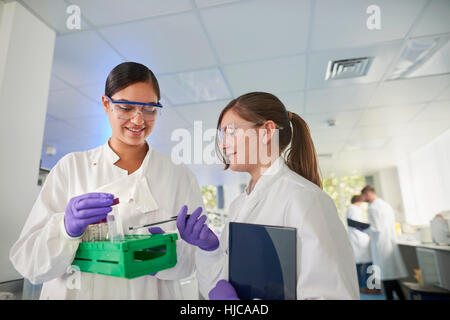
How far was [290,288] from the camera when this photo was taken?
0.63 metres

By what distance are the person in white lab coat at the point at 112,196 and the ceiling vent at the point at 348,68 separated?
2.12 m

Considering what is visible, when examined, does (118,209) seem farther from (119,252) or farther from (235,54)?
(235,54)

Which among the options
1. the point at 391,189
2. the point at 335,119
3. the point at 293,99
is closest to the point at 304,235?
the point at 293,99

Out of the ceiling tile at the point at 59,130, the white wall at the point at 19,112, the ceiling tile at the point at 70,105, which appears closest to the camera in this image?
the white wall at the point at 19,112

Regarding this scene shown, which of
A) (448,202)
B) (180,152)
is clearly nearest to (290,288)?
(180,152)

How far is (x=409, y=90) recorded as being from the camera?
3.09m

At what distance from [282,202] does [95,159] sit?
637 millimetres

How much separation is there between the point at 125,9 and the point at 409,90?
3.06m

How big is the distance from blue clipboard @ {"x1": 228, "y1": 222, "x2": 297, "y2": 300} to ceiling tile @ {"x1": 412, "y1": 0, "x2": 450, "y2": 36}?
7.07 feet

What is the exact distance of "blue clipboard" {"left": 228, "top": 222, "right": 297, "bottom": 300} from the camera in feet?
2.07

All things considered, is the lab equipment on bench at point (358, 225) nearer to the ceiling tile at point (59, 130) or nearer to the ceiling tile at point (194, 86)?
the ceiling tile at point (194, 86)

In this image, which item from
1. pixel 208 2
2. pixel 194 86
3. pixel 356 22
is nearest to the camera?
pixel 208 2

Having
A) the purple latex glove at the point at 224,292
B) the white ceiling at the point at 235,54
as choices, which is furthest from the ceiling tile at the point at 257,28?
the purple latex glove at the point at 224,292

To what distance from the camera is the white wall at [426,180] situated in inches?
198
